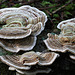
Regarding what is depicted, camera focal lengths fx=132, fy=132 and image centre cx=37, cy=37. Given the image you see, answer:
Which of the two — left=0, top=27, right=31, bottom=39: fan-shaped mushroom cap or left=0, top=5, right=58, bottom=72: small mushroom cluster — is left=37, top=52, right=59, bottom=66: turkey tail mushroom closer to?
left=0, top=5, right=58, bottom=72: small mushroom cluster

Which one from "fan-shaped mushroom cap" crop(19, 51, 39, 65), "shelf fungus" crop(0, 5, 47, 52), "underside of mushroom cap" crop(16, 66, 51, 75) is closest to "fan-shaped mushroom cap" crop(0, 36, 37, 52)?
"shelf fungus" crop(0, 5, 47, 52)

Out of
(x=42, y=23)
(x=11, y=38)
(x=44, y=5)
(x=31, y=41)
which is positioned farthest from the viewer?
(x=44, y=5)

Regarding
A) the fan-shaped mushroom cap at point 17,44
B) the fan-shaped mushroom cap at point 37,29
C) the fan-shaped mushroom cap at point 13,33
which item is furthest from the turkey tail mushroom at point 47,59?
the fan-shaped mushroom cap at point 37,29

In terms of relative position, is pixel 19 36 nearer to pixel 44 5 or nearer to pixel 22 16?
pixel 22 16

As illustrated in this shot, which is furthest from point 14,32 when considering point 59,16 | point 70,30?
point 59,16

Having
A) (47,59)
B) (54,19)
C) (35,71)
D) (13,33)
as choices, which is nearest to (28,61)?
(35,71)

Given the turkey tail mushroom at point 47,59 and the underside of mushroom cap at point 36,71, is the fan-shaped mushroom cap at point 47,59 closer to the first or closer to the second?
the turkey tail mushroom at point 47,59

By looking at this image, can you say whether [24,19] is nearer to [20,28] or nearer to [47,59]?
[20,28]
